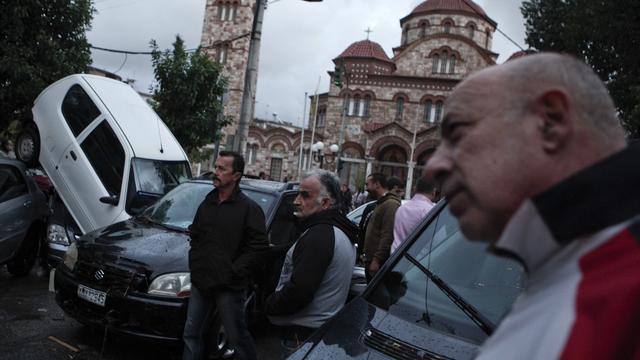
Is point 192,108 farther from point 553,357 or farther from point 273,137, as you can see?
point 273,137

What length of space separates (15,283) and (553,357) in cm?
835

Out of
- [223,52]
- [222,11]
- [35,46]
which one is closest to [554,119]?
[35,46]

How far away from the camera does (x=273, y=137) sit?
41219 mm

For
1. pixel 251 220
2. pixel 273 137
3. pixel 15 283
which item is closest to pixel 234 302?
pixel 251 220

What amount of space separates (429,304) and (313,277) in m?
0.99

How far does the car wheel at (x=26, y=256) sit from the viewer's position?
771 cm

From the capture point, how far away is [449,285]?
96.6 inches

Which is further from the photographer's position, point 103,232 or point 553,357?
point 103,232

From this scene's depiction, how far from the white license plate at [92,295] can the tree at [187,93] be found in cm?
1226

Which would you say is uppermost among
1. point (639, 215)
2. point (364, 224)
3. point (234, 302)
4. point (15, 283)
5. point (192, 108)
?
point (192, 108)

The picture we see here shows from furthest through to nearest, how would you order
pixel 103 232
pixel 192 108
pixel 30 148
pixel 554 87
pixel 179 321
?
pixel 192 108
pixel 30 148
pixel 103 232
pixel 179 321
pixel 554 87

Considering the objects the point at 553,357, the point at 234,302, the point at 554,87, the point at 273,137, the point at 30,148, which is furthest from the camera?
the point at 273,137

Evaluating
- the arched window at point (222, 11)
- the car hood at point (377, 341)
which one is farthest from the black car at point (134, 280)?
the arched window at point (222, 11)

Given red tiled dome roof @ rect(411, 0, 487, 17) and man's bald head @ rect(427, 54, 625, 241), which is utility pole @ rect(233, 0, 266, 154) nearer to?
man's bald head @ rect(427, 54, 625, 241)
